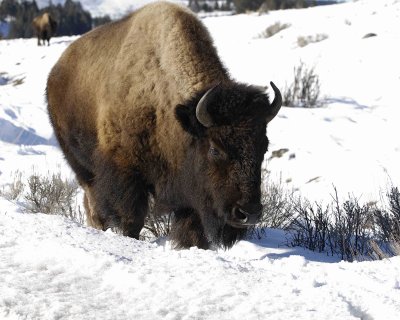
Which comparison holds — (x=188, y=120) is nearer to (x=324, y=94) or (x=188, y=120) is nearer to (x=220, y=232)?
(x=220, y=232)

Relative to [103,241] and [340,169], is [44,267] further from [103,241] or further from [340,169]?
[340,169]

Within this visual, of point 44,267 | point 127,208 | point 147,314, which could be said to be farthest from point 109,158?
point 147,314

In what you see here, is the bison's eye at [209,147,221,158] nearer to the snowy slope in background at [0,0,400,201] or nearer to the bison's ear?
the bison's ear

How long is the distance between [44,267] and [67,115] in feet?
13.5

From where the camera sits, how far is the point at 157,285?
7.91 ft

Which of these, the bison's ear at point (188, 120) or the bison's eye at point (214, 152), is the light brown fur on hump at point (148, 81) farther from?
the bison's eye at point (214, 152)

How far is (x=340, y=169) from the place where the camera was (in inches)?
347

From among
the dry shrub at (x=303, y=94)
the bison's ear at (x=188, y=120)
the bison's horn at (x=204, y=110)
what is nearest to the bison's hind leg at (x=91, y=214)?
the bison's ear at (x=188, y=120)

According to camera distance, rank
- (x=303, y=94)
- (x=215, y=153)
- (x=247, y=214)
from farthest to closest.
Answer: (x=303, y=94)
(x=215, y=153)
(x=247, y=214)

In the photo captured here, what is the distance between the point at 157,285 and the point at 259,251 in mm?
3038

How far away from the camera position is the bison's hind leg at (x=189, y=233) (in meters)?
5.22

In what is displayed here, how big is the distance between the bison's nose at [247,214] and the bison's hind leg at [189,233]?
918 mm

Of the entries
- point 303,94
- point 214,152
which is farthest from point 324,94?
point 214,152

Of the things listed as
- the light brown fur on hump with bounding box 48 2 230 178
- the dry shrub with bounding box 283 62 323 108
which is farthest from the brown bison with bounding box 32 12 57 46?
the light brown fur on hump with bounding box 48 2 230 178
